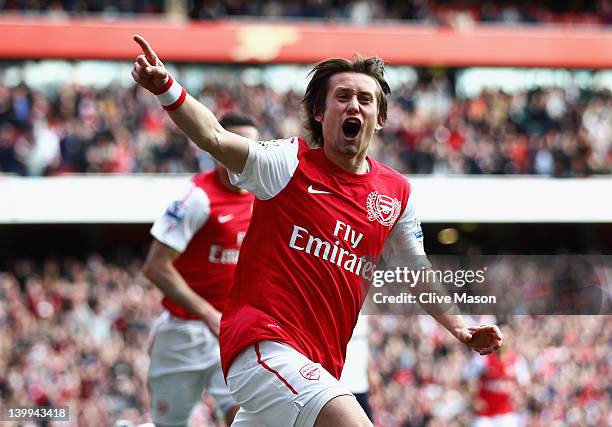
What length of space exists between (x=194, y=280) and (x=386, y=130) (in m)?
14.0

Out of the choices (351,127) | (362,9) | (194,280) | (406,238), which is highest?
(351,127)

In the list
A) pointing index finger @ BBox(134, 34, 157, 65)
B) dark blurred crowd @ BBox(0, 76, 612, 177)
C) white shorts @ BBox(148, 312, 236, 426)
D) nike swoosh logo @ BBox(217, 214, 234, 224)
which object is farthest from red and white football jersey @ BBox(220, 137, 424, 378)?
dark blurred crowd @ BBox(0, 76, 612, 177)

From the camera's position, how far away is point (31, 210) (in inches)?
797

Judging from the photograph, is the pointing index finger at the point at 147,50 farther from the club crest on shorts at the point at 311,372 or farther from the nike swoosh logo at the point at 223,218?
the nike swoosh logo at the point at 223,218

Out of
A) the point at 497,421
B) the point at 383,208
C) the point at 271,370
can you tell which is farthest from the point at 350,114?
the point at 497,421

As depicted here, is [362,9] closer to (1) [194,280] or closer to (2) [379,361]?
(2) [379,361]

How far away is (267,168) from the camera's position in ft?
14.0

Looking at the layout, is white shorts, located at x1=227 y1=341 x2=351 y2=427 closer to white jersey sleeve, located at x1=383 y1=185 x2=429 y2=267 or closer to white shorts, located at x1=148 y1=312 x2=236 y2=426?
white jersey sleeve, located at x1=383 y1=185 x2=429 y2=267

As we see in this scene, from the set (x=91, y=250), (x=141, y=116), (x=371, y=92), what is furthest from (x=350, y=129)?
(x=91, y=250)

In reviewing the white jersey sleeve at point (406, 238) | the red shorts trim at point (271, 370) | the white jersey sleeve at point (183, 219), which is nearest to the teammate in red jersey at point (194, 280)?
the white jersey sleeve at point (183, 219)

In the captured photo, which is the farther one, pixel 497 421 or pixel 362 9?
pixel 362 9

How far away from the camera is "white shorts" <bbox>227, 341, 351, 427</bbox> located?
4121 mm

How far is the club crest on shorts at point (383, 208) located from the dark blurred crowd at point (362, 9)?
19.4 m

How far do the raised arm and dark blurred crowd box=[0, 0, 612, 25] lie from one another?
64.9ft
